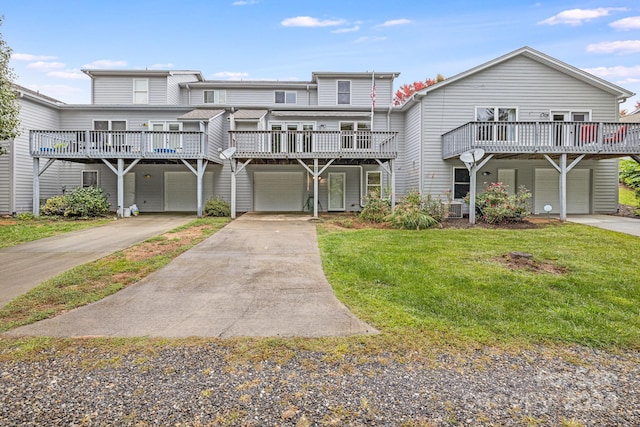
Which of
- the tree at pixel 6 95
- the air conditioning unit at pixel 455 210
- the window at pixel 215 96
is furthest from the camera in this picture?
the window at pixel 215 96

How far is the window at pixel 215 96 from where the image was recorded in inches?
784

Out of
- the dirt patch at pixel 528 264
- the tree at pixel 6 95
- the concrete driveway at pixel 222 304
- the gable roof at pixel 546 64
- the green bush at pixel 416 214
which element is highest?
the gable roof at pixel 546 64

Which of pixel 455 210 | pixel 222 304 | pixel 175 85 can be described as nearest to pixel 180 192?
pixel 175 85

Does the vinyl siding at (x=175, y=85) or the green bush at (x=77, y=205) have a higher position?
the vinyl siding at (x=175, y=85)

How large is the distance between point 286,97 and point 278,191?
6.11 metres

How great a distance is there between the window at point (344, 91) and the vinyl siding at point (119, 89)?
9714 millimetres

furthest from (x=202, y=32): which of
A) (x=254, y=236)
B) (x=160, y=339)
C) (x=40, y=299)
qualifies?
(x=160, y=339)

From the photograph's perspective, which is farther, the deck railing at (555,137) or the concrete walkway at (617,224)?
the deck railing at (555,137)

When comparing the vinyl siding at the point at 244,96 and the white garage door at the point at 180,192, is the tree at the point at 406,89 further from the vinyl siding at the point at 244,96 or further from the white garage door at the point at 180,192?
the white garage door at the point at 180,192

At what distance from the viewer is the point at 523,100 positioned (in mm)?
15523

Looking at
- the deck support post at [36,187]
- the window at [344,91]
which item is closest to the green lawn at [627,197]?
the window at [344,91]

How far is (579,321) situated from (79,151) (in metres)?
17.6

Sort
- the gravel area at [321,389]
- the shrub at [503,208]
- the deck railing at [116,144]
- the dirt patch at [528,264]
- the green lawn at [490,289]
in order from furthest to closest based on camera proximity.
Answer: the deck railing at [116,144]
the shrub at [503,208]
the dirt patch at [528,264]
the green lawn at [490,289]
the gravel area at [321,389]

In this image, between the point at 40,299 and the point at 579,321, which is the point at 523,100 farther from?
the point at 40,299
